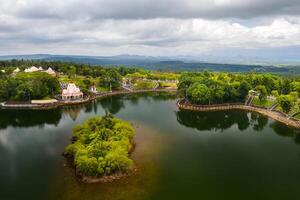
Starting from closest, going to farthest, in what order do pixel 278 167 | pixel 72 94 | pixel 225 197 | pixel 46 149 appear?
pixel 225 197 < pixel 278 167 < pixel 46 149 < pixel 72 94

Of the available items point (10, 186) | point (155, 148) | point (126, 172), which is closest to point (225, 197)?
point (126, 172)

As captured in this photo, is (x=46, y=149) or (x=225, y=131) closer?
(x=46, y=149)

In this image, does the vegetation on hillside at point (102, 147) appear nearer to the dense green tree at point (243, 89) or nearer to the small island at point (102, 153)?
the small island at point (102, 153)

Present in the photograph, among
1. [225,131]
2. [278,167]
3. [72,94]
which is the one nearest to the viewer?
[278,167]

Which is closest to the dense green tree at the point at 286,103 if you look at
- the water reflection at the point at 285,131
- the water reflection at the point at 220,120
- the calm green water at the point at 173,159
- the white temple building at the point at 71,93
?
the calm green water at the point at 173,159

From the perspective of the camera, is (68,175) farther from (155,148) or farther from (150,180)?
(155,148)

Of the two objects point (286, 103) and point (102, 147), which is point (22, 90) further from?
point (286, 103)
